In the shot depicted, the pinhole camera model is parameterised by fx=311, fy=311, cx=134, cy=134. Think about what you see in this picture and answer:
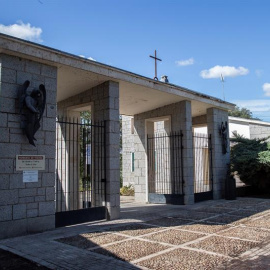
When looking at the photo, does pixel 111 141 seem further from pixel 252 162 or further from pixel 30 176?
pixel 252 162

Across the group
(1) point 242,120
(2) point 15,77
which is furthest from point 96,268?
(1) point 242,120

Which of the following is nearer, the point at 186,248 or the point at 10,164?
the point at 186,248

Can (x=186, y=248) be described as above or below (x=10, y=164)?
below

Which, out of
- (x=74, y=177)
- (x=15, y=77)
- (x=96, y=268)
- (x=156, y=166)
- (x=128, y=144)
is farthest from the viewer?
(x=128, y=144)

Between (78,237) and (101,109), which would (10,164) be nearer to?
(78,237)

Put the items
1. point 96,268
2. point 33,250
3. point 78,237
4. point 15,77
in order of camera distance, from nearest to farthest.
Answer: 1. point 96,268
2. point 33,250
3. point 78,237
4. point 15,77

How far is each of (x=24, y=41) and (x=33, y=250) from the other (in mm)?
3715

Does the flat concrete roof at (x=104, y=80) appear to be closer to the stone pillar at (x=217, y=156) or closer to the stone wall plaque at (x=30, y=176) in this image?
the stone pillar at (x=217, y=156)

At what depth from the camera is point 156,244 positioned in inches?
201

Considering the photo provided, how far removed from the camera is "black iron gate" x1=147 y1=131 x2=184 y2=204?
10.4 m

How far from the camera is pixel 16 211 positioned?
18.9 feet

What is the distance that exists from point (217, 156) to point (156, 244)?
7168mm

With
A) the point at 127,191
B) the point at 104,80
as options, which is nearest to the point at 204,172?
the point at 127,191

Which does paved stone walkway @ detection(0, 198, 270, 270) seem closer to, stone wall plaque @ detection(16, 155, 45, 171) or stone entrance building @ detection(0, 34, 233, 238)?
stone entrance building @ detection(0, 34, 233, 238)
